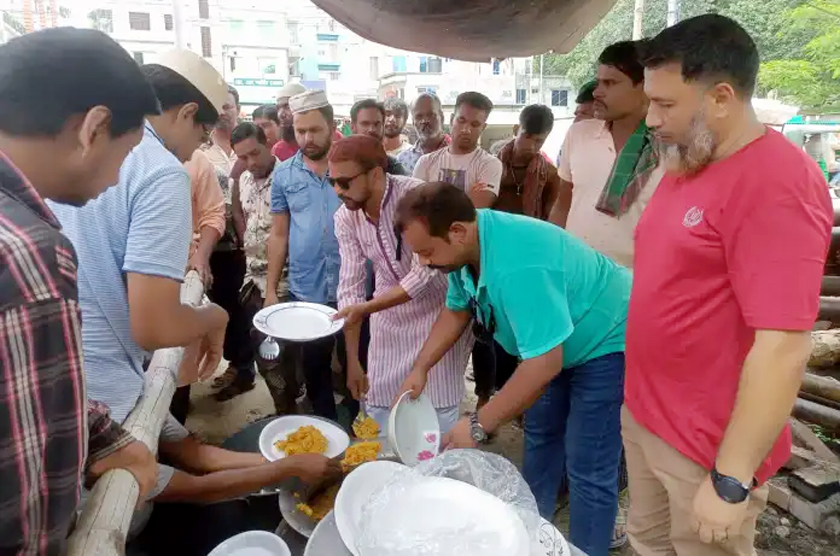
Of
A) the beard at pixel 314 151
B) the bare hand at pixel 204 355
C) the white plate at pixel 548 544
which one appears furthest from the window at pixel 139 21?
the white plate at pixel 548 544

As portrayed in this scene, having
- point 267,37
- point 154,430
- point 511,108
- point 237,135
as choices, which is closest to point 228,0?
point 267,37

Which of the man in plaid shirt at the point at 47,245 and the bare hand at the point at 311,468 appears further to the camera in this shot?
the bare hand at the point at 311,468

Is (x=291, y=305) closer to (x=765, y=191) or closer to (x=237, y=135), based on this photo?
(x=237, y=135)

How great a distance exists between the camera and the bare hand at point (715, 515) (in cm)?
130

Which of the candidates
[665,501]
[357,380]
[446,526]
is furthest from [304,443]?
[665,501]

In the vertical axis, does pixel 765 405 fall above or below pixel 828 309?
above

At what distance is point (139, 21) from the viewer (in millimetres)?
33000

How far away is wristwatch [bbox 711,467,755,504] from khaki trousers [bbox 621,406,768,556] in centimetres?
16

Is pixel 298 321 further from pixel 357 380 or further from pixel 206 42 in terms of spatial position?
pixel 206 42

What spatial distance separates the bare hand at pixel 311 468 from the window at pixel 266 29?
35.9 m

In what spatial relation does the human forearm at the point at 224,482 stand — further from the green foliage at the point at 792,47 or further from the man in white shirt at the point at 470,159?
the green foliage at the point at 792,47

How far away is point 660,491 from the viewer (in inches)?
68.0

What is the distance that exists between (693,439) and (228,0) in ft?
127

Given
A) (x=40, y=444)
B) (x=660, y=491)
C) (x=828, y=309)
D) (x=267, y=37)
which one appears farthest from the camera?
(x=267, y=37)
